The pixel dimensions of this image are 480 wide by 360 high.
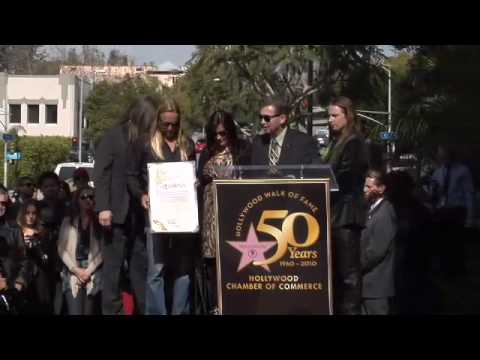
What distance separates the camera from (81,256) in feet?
23.7

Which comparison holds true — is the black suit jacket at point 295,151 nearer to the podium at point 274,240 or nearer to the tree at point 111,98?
the podium at point 274,240

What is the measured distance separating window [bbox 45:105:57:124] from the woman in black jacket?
4702 millimetres

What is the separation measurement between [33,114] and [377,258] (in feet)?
14.8

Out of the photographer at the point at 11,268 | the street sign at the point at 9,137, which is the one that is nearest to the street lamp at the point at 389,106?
the street sign at the point at 9,137

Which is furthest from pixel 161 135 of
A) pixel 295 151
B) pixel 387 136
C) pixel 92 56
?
pixel 387 136

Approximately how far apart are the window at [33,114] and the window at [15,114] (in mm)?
230

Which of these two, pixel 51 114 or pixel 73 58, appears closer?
pixel 73 58

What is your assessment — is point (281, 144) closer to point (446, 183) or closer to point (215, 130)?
point (215, 130)

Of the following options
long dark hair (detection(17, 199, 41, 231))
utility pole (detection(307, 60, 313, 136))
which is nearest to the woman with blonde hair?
long dark hair (detection(17, 199, 41, 231))

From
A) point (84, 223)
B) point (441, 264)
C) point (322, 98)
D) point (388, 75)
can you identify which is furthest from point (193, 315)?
point (388, 75)

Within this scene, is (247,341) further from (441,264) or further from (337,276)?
(441,264)

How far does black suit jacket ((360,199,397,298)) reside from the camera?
6.55 m

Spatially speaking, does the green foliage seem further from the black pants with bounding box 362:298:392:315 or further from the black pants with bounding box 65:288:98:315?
the black pants with bounding box 362:298:392:315
